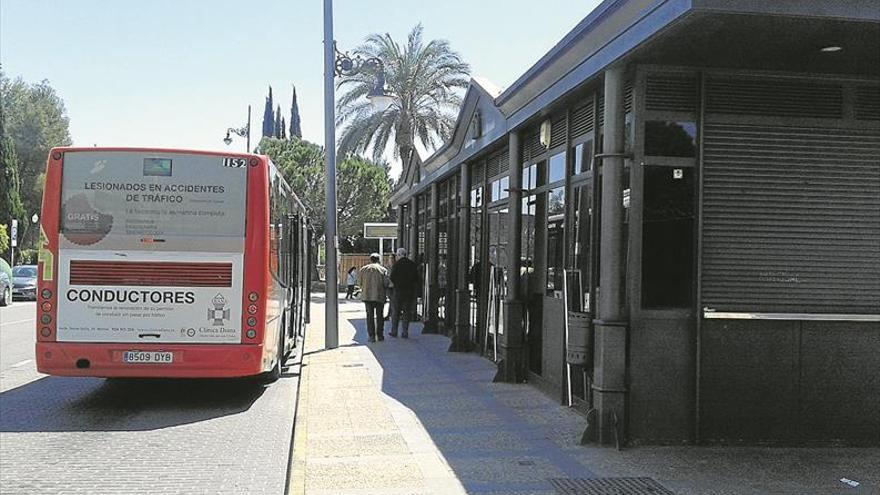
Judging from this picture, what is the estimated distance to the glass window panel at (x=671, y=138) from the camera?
7.82m

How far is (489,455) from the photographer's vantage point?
743cm

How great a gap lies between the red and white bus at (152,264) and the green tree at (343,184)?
36.8 m

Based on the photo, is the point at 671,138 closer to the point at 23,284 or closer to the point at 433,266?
the point at 433,266

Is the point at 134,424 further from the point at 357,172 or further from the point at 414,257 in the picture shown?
the point at 357,172

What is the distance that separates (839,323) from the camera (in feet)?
25.8

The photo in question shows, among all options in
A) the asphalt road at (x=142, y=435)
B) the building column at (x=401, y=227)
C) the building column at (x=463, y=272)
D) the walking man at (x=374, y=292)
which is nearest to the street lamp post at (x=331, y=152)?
the walking man at (x=374, y=292)

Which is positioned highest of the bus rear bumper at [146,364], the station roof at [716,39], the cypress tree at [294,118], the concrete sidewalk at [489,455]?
the cypress tree at [294,118]

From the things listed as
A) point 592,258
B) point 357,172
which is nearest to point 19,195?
point 357,172

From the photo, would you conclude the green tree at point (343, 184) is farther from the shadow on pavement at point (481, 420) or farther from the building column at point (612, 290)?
the building column at point (612, 290)

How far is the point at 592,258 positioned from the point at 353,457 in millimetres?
3080

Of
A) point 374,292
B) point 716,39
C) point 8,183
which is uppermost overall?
point 8,183

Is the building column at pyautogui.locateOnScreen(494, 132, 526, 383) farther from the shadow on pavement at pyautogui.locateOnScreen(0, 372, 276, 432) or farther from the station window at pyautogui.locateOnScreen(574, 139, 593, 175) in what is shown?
the shadow on pavement at pyautogui.locateOnScreen(0, 372, 276, 432)

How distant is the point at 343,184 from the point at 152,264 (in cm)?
3886

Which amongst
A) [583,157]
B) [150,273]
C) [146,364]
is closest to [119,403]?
[146,364]
